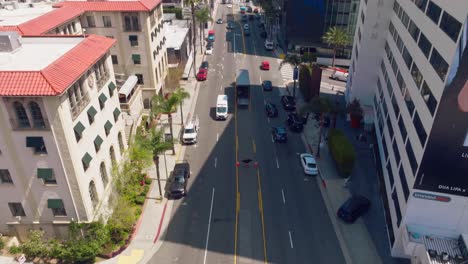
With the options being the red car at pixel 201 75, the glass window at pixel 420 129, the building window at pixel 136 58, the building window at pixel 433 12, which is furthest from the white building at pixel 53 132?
the red car at pixel 201 75

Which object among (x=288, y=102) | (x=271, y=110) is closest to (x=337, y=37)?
(x=288, y=102)

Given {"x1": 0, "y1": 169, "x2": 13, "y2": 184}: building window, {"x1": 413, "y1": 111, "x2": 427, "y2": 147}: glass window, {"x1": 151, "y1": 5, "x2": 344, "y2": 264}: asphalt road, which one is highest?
{"x1": 413, "y1": 111, "x2": 427, "y2": 147}: glass window

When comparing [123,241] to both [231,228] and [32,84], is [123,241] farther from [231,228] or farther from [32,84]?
[32,84]

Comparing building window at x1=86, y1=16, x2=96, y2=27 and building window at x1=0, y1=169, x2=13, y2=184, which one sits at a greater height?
building window at x1=86, y1=16, x2=96, y2=27

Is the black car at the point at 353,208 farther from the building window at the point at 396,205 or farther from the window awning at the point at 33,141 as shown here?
the window awning at the point at 33,141

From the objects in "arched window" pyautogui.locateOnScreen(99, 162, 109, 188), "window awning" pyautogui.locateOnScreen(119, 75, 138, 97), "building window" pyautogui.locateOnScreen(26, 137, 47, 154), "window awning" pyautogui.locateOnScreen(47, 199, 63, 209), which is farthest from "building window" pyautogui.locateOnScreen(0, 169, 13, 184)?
"window awning" pyautogui.locateOnScreen(119, 75, 138, 97)

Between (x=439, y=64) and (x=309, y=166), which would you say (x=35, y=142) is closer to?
(x=309, y=166)

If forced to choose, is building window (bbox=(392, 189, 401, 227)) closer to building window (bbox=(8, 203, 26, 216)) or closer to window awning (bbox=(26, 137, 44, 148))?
window awning (bbox=(26, 137, 44, 148))
